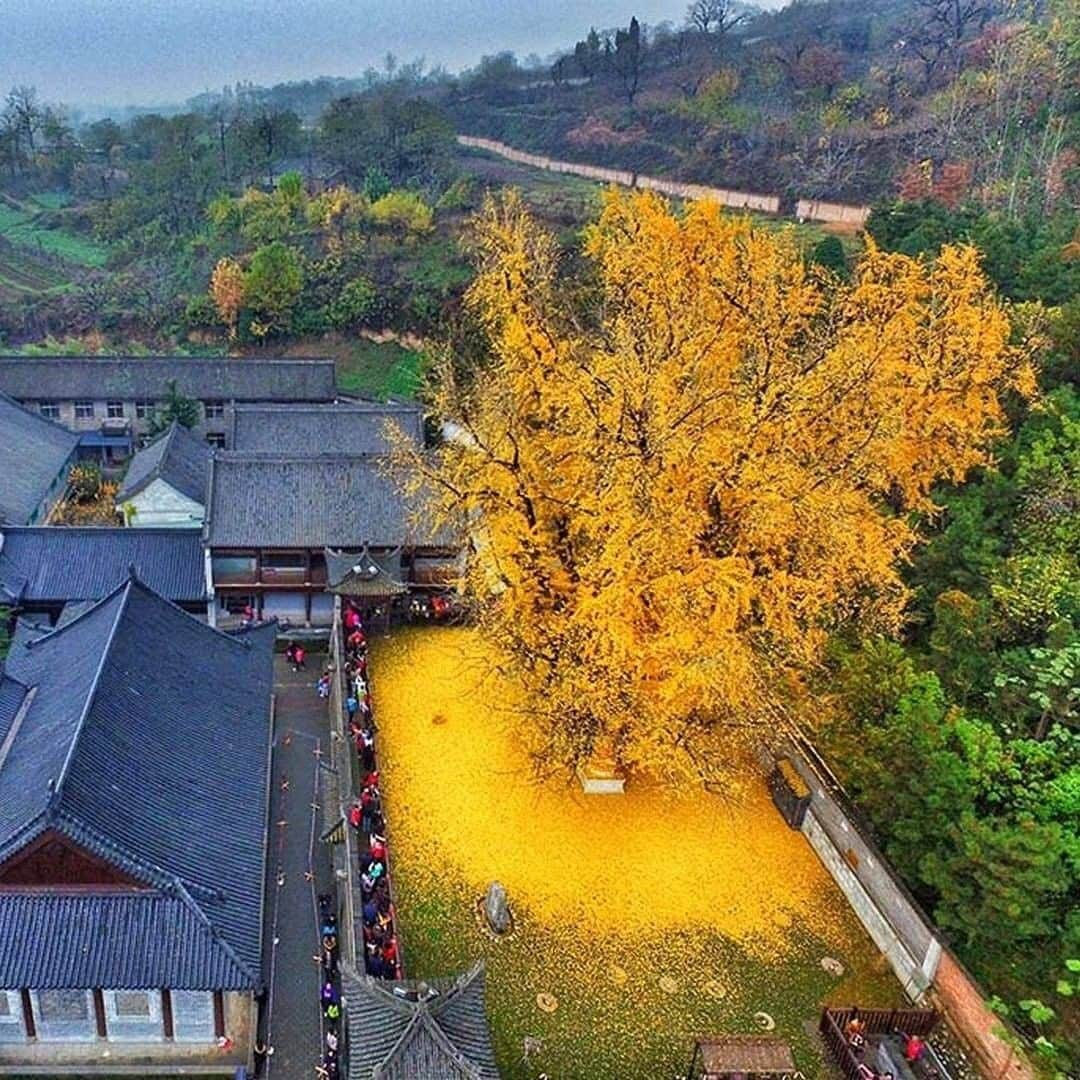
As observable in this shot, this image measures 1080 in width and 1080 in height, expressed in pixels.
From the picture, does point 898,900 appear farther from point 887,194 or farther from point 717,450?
point 887,194

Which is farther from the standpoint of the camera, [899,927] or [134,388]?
[134,388]

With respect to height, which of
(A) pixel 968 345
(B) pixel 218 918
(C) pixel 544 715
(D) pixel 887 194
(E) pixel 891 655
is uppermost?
(D) pixel 887 194

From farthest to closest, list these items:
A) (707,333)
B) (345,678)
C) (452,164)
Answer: (452,164), (345,678), (707,333)

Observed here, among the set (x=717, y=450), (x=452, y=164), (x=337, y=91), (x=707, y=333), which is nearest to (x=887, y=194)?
(x=452, y=164)

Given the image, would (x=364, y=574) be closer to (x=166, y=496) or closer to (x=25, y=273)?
(x=166, y=496)

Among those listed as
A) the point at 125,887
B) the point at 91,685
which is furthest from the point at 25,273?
the point at 125,887

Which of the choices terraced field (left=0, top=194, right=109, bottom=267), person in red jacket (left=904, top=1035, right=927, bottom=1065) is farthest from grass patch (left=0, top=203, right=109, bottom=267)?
person in red jacket (left=904, top=1035, right=927, bottom=1065)

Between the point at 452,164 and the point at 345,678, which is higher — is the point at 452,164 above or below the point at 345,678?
above
